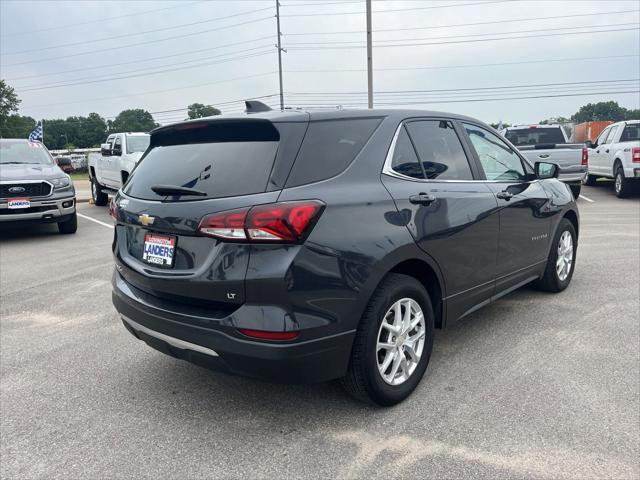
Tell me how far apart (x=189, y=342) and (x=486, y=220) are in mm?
2247

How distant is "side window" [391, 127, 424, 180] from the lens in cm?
324

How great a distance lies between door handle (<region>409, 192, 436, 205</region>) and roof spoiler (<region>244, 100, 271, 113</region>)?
106cm

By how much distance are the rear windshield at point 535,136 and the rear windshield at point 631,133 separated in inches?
57.1

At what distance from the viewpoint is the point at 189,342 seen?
2.79 m

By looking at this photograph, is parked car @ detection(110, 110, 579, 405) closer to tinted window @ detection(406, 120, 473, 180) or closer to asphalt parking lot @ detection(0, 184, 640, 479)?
tinted window @ detection(406, 120, 473, 180)

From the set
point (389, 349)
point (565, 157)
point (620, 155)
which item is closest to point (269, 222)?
point (389, 349)

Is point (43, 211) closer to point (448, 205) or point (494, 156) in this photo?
point (494, 156)

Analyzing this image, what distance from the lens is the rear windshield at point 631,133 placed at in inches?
547

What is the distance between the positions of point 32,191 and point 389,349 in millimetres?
7997

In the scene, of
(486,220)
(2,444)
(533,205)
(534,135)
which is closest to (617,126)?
(534,135)

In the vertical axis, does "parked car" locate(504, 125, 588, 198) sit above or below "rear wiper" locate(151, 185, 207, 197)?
below

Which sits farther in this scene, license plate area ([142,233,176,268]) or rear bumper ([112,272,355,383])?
license plate area ([142,233,176,268])

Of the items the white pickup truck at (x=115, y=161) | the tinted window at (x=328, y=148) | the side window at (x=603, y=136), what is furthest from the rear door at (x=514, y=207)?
the side window at (x=603, y=136)

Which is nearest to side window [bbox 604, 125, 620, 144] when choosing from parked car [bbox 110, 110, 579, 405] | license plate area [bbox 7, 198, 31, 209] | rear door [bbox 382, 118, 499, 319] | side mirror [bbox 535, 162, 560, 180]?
side mirror [bbox 535, 162, 560, 180]
